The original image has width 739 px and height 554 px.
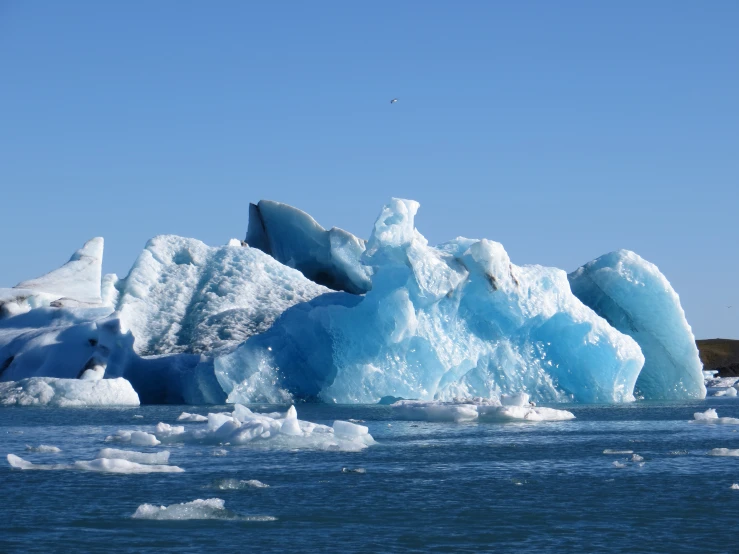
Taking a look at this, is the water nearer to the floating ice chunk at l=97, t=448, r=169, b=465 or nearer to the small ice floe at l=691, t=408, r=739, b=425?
the floating ice chunk at l=97, t=448, r=169, b=465

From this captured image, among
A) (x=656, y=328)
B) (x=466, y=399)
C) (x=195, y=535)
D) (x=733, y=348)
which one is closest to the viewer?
(x=195, y=535)

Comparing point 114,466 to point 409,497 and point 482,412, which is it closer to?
point 409,497

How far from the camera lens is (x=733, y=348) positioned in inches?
2128

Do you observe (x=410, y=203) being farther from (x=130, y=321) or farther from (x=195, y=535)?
(x=195, y=535)

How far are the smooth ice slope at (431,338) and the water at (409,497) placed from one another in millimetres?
5770

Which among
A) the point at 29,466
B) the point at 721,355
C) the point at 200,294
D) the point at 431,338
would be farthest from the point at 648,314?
the point at 721,355

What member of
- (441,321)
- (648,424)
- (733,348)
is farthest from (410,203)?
(733,348)

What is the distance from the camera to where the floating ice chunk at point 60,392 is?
21.0 m

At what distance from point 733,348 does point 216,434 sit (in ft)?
149

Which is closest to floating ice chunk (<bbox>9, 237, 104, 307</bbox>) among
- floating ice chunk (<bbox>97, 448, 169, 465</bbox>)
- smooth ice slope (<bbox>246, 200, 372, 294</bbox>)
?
smooth ice slope (<bbox>246, 200, 372, 294</bbox>)

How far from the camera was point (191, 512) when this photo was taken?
827 cm

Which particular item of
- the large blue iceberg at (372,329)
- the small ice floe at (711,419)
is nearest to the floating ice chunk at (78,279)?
the large blue iceberg at (372,329)

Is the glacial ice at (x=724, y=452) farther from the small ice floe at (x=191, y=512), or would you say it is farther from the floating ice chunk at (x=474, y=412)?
the small ice floe at (x=191, y=512)

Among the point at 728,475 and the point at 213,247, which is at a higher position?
the point at 213,247
